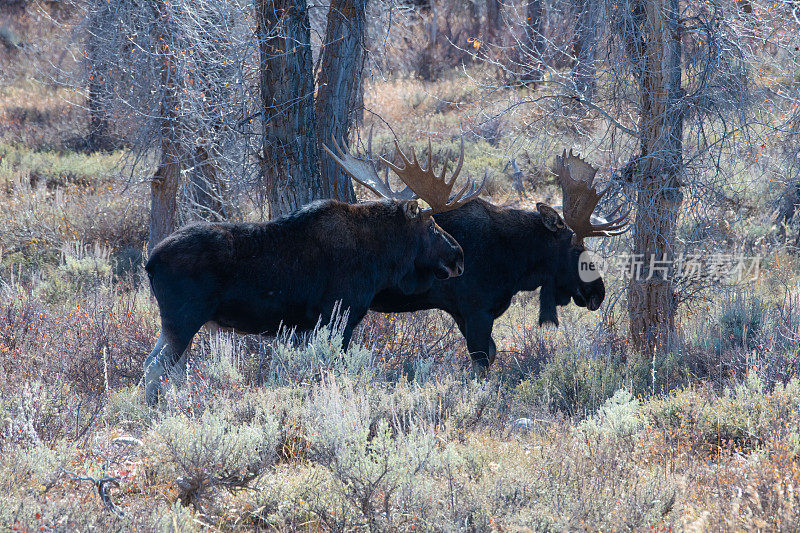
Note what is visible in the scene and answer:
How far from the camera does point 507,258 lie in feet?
25.5

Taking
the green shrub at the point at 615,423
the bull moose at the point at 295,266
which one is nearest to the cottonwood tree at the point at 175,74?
the bull moose at the point at 295,266

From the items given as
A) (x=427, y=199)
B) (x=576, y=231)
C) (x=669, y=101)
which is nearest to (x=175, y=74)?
(x=427, y=199)

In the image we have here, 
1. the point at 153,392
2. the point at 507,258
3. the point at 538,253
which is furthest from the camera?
the point at 538,253

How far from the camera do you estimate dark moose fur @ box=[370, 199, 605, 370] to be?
7.62 metres

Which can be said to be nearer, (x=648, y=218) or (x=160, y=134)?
(x=648, y=218)

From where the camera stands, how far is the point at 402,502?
390 centimetres

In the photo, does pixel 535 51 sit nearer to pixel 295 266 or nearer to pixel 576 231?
pixel 576 231

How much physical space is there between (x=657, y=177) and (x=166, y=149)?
20.5ft

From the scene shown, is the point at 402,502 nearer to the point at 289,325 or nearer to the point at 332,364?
the point at 332,364

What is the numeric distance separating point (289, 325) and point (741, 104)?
16.3ft

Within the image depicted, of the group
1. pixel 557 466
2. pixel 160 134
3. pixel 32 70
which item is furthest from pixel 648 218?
pixel 32 70

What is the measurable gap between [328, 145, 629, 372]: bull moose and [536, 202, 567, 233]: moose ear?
0.01 metres

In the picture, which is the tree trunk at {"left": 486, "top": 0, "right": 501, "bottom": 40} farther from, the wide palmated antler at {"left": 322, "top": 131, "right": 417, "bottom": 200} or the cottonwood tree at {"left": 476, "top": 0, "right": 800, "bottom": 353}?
the wide palmated antler at {"left": 322, "top": 131, "right": 417, "bottom": 200}

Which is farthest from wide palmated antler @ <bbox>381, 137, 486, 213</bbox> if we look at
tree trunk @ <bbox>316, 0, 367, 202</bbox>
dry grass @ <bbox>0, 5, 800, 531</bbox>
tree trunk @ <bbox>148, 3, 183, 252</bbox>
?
tree trunk @ <bbox>148, 3, 183, 252</bbox>
